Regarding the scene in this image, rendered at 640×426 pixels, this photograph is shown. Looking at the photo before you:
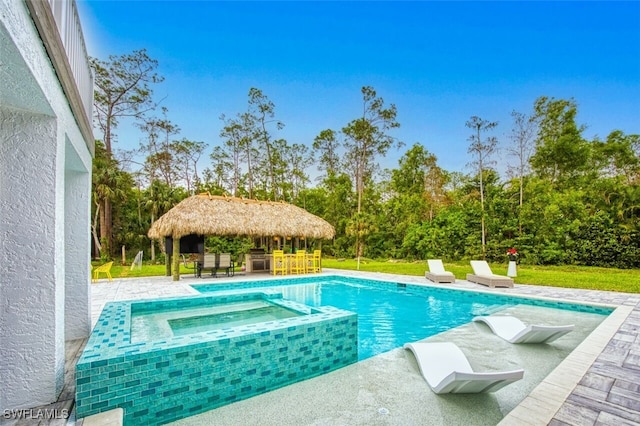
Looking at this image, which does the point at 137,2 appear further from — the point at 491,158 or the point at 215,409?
the point at 491,158

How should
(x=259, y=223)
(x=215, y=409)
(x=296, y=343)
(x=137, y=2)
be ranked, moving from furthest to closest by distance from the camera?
(x=259, y=223), (x=137, y=2), (x=296, y=343), (x=215, y=409)

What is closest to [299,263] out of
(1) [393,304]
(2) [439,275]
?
(2) [439,275]

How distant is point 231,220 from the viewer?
11.9m

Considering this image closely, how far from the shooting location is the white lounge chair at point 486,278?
8721mm

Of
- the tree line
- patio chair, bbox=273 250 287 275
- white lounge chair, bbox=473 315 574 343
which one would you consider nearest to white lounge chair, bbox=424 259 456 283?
white lounge chair, bbox=473 315 574 343

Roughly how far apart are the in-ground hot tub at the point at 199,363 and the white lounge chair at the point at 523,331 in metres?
2.52

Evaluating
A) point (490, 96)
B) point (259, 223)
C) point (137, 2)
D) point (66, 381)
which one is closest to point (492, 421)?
point (66, 381)

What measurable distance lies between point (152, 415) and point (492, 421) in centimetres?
285

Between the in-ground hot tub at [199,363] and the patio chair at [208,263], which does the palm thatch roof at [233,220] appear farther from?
the in-ground hot tub at [199,363]

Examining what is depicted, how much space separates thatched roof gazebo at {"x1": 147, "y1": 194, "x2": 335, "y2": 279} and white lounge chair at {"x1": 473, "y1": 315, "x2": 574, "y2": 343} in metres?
8.79

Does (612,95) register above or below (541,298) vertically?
above

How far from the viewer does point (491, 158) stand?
16734mm

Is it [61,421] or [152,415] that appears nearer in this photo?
[61,421]

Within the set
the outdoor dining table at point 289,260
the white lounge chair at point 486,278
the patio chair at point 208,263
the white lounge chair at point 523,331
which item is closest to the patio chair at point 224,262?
the patio chair at point 208,263
